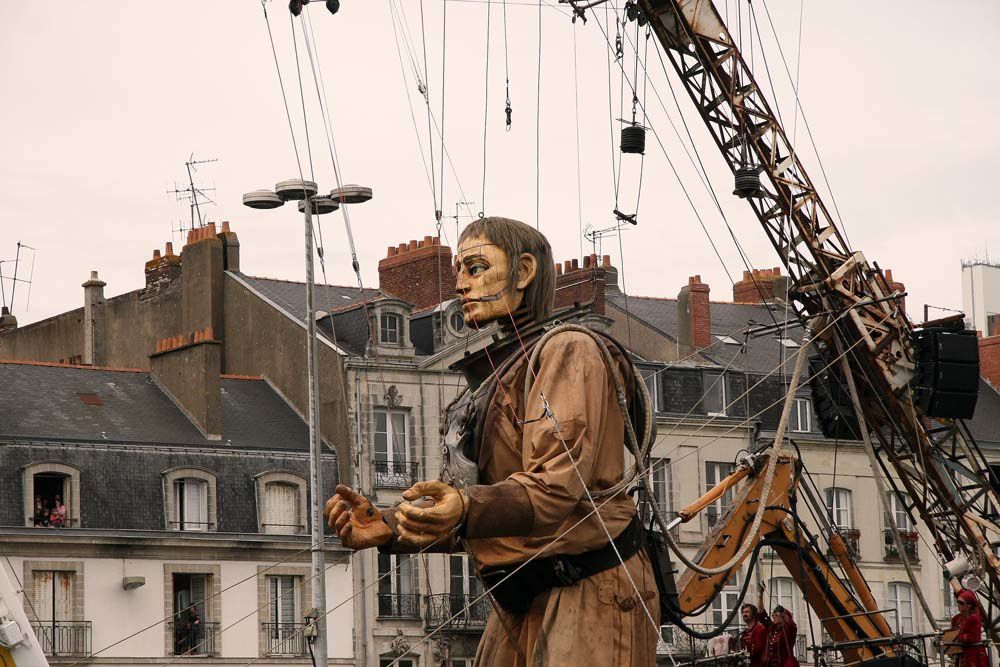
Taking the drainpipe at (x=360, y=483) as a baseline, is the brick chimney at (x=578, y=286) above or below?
above

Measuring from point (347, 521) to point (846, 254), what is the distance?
67.0 ft

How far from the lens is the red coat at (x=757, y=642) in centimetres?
1994

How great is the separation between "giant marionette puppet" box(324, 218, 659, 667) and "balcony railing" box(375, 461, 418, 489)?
3793 cm

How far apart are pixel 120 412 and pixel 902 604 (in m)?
21.8

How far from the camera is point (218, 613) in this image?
42719mm

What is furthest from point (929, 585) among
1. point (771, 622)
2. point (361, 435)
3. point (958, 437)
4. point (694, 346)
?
point (771, 622)

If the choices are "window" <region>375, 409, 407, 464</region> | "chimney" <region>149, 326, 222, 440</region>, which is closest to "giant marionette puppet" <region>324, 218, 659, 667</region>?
"chimney" <region>149, 326, 222, 440</region>

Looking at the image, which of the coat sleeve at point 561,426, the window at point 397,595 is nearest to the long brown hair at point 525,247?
the coat sleeve at point 561,426

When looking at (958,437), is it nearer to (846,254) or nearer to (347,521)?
(846,254)

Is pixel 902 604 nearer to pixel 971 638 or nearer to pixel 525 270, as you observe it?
pixel 971 638

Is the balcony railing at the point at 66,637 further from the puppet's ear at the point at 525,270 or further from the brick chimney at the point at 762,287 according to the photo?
the puppet's ear at the point at 525,270

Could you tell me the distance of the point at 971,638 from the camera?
Result: 18.6m

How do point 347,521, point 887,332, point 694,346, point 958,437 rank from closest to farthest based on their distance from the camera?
point 347,521 → point 887,332 → point 958,437 → point 694,346

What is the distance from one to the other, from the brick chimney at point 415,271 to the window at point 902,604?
14080 mm
